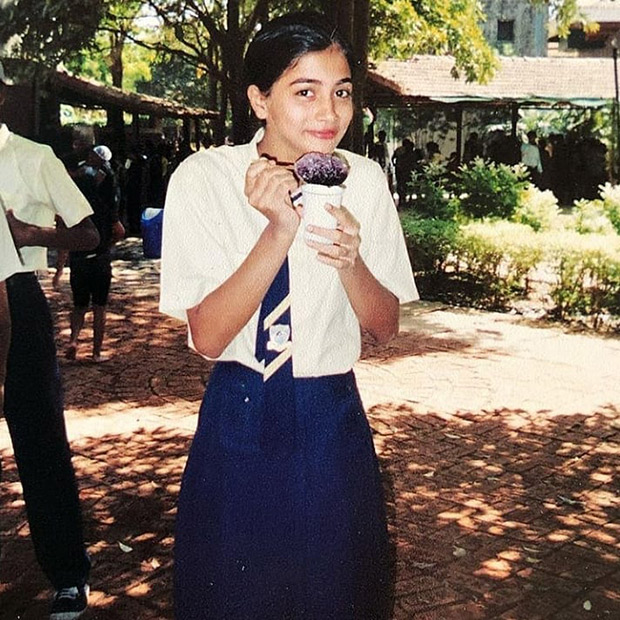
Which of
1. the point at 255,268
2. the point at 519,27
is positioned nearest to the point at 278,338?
the point at 255,268

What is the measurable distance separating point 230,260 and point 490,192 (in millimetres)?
11386

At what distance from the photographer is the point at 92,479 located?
5.26 meters

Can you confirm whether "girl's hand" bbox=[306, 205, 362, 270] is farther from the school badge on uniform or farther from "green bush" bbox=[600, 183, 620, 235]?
"green bush" bbox=[600, 183, 620, 235]

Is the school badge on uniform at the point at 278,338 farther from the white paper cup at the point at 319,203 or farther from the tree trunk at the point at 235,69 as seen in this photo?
the tree trunk at the point at 235,69

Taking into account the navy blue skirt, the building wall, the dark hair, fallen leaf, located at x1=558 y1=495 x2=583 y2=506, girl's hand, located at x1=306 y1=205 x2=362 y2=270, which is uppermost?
the building wall

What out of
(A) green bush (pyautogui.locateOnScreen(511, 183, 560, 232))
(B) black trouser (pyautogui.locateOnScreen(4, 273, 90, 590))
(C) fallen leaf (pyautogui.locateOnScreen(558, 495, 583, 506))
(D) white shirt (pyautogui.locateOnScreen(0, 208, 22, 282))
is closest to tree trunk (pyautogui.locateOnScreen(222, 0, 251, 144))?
(A) green bush (pyautogui.locateOnScreen(511, 183, 560, 232))

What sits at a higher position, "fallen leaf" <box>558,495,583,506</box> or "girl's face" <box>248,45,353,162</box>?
"girl's face" <box>248,45,353,162</box>

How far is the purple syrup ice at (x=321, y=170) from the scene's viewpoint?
1.69m

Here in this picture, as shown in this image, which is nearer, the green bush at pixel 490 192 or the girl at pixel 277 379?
the girl at pixel 277 379

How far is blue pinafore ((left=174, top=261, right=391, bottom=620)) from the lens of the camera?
74.2 inches

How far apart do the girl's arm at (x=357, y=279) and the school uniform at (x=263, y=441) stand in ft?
0.22

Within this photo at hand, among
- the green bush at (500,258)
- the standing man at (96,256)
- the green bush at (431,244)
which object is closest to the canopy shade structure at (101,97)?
the green bush at (431,244)

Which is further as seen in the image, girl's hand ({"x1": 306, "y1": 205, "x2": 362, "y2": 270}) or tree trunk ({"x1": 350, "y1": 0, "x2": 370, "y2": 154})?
tree trunk ({"x1": 350, "y1": 0, "x2": 370, "y2": 154})

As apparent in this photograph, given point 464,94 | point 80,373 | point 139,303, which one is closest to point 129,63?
point 464,94
